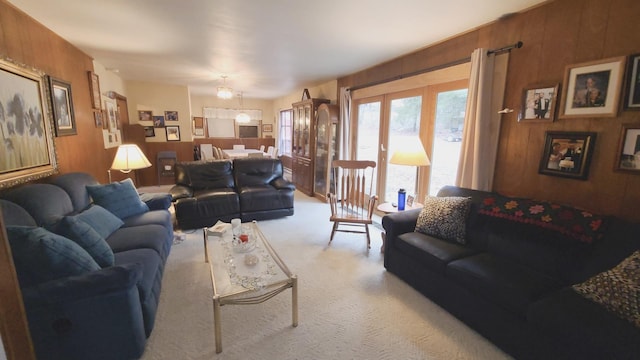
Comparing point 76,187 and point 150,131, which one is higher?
point 150,131

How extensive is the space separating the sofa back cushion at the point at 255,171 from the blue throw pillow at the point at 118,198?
1.66 metres

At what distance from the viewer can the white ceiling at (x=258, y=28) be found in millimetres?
2264

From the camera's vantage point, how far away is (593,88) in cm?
198

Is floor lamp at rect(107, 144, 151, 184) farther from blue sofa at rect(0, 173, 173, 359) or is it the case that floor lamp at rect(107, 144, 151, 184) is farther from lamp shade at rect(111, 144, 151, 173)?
blue sofa at rect(0, 173, 173, 359)

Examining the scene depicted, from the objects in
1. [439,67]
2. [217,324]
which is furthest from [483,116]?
[217,324]

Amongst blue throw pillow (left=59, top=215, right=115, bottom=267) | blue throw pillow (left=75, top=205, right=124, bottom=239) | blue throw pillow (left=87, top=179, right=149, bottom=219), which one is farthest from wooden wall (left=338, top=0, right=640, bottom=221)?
blue throw pillow (left=87, top=179, right=149, bottom=219)

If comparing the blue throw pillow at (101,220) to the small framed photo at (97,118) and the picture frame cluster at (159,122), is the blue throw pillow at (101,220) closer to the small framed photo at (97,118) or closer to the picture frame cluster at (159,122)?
the small framed photo at (97,118)

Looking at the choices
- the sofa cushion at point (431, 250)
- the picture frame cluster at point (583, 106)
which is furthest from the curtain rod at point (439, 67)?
the sofa cushion at point (431, 250)

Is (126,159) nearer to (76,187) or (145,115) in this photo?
(76,187)

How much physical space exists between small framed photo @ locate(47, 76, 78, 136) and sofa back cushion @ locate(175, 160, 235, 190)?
4.43 ft

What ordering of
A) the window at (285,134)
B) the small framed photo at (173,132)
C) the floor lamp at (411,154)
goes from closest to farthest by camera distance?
the floor lamp at (411,154)
the small framed photo at (173,132)
the window at (285,134)

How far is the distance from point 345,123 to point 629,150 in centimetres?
353

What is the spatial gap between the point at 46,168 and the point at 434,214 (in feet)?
12.0

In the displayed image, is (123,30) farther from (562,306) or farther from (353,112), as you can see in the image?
(562,306)
